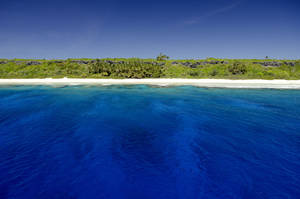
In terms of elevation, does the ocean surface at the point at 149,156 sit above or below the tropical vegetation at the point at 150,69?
below

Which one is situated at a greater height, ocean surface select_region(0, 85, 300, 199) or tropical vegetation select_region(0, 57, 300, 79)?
tropical vegetation select_region(0, 57, 300, 79)

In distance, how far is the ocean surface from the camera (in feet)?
19.0

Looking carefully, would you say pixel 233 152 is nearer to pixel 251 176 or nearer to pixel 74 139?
pixel 251 176

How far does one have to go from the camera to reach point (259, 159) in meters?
7.59

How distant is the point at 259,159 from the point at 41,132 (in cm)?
1316

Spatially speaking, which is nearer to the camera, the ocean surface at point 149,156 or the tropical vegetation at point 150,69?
the ocean surface at point 149,156

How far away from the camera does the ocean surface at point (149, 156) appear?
229 inches

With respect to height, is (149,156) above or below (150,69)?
below

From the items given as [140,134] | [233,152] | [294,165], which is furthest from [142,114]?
[294,165]

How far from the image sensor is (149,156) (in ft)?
25.5

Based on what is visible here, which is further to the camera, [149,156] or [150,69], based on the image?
[150,69]

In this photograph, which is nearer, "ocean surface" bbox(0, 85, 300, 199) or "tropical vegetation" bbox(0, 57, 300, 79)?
"ocean surface" bbox(0, 85, 300, 199)

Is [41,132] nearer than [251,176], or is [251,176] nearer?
[251,176]

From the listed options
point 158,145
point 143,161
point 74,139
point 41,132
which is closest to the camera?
point 143,161
